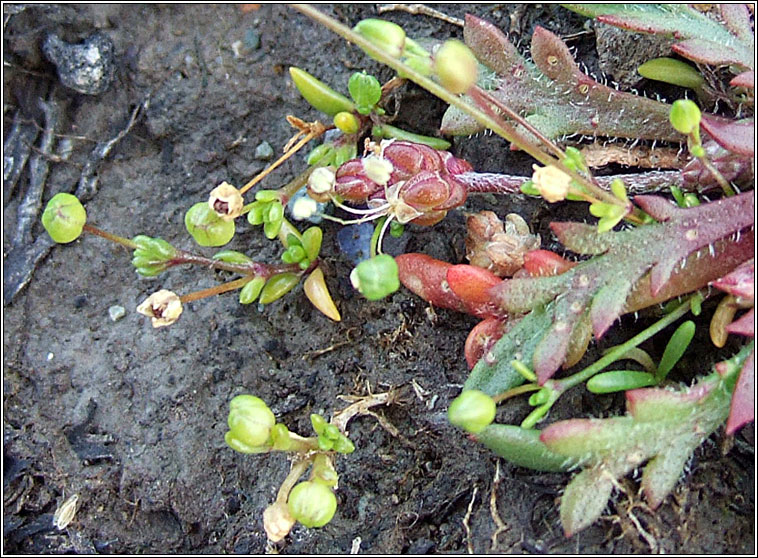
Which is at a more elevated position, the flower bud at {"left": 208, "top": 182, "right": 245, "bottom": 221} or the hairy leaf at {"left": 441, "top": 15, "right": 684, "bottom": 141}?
the hairy leaf at {"left": 441, "top": 15, "right": 684, "bottom": 141}

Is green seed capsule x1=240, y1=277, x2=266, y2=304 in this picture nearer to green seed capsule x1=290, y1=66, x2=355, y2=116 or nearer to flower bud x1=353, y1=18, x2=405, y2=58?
green seed capsule x1=290, y1=66, x2=355, y2=116

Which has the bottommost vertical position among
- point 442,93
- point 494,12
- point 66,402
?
point 66,402

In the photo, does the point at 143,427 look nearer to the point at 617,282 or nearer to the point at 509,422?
the point at 509,422

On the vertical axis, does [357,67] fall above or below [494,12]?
below

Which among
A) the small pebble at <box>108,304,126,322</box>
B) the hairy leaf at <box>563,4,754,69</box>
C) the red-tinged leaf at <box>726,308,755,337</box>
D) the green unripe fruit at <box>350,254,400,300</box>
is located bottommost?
the small pebble at <box>108,304,126,322</box>

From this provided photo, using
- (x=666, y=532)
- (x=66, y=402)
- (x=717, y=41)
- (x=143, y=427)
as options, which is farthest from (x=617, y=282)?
(x=66, y=402)

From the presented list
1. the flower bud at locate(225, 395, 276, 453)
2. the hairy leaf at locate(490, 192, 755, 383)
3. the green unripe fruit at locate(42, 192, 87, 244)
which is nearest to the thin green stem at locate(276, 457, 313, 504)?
the flower bud at locate(225, 395, 276, 453)

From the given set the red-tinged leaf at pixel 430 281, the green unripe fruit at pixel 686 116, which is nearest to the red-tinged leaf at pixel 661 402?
the red-tinged leaf at pixel 430 281
